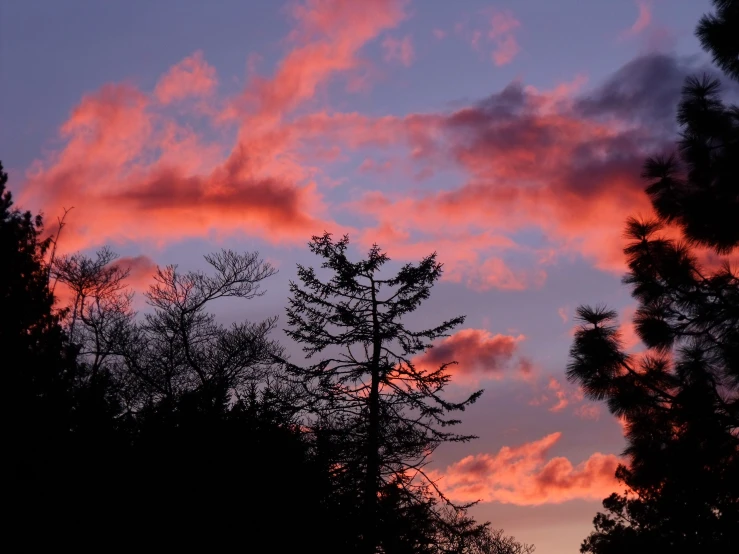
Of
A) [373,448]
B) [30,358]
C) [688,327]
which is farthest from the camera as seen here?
[30,358]

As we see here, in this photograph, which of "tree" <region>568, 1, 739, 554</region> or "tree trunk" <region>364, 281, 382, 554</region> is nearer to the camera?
"tree" <region>568, 1, 739, 554</region>

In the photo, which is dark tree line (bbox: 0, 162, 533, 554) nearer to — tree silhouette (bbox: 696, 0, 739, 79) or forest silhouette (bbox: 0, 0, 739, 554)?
forest silhouette (bbox: 0, 0, 739, 554)

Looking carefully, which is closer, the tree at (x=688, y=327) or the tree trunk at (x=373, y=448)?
the tree at (x=688, y=327)

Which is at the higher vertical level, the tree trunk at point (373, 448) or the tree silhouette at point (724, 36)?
the tree silhouette at point (724, 36)

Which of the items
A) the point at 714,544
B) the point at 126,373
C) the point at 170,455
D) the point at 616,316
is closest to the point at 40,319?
the point at 126,373

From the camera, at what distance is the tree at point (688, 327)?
14094mm

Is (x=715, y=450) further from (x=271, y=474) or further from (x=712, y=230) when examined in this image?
(x=271, y=474)

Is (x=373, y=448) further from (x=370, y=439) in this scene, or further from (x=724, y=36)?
(x=724, y=36)

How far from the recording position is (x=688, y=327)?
14844 millimetres

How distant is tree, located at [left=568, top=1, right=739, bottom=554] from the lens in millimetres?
14094

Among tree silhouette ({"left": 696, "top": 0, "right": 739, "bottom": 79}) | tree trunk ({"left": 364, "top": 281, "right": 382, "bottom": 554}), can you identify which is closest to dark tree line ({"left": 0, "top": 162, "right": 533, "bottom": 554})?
tree trunk ({"left": 364, "top": 281, "right": 382, "bottom": 554})

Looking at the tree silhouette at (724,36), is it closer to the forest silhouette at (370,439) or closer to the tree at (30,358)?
the forest silhouette at (370,439)

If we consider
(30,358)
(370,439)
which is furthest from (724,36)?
(30,358)

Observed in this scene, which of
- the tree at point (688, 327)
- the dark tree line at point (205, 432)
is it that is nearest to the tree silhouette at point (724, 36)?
the tree at point (688, 327)
